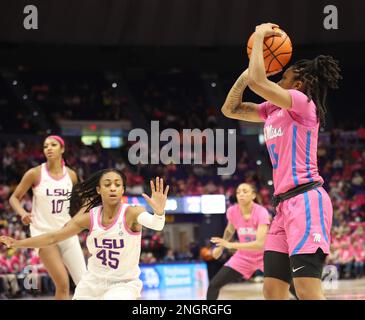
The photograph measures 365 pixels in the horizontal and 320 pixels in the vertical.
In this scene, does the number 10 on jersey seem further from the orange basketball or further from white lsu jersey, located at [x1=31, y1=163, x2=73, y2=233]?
the orange basketball

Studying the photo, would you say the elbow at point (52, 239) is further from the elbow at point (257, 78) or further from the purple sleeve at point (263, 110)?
the elbow at point (257, 78)

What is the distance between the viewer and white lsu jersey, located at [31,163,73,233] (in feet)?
21.0

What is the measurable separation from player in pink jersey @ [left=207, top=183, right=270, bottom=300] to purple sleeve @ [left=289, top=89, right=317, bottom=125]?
267 cm

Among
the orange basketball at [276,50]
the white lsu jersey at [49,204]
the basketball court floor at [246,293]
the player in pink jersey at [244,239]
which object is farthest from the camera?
the basketball court floor at [246,293]

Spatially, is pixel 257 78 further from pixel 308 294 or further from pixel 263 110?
pixel 308 294

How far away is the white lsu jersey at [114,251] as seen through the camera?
4.44 meters

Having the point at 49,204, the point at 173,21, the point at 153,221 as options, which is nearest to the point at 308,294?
the point at 153,221

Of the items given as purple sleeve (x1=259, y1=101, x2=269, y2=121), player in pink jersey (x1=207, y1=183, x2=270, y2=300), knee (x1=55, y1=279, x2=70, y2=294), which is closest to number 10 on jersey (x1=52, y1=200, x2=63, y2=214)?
knee (x1=55, y1=279, x2=70, y2=294)

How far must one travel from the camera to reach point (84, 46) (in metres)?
18.0

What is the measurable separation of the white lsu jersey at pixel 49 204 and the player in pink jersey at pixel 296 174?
2953mm

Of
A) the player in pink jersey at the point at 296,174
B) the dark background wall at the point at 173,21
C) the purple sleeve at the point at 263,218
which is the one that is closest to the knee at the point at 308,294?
the player in pink jersey at the point at 296,174

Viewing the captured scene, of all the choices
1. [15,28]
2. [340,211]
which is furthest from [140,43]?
[340,211]

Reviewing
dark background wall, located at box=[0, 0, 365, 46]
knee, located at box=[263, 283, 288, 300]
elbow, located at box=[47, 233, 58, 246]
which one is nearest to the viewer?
knee, located at box=[263, 283, 288, 300]

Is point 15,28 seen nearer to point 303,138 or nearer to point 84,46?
point 84,46
